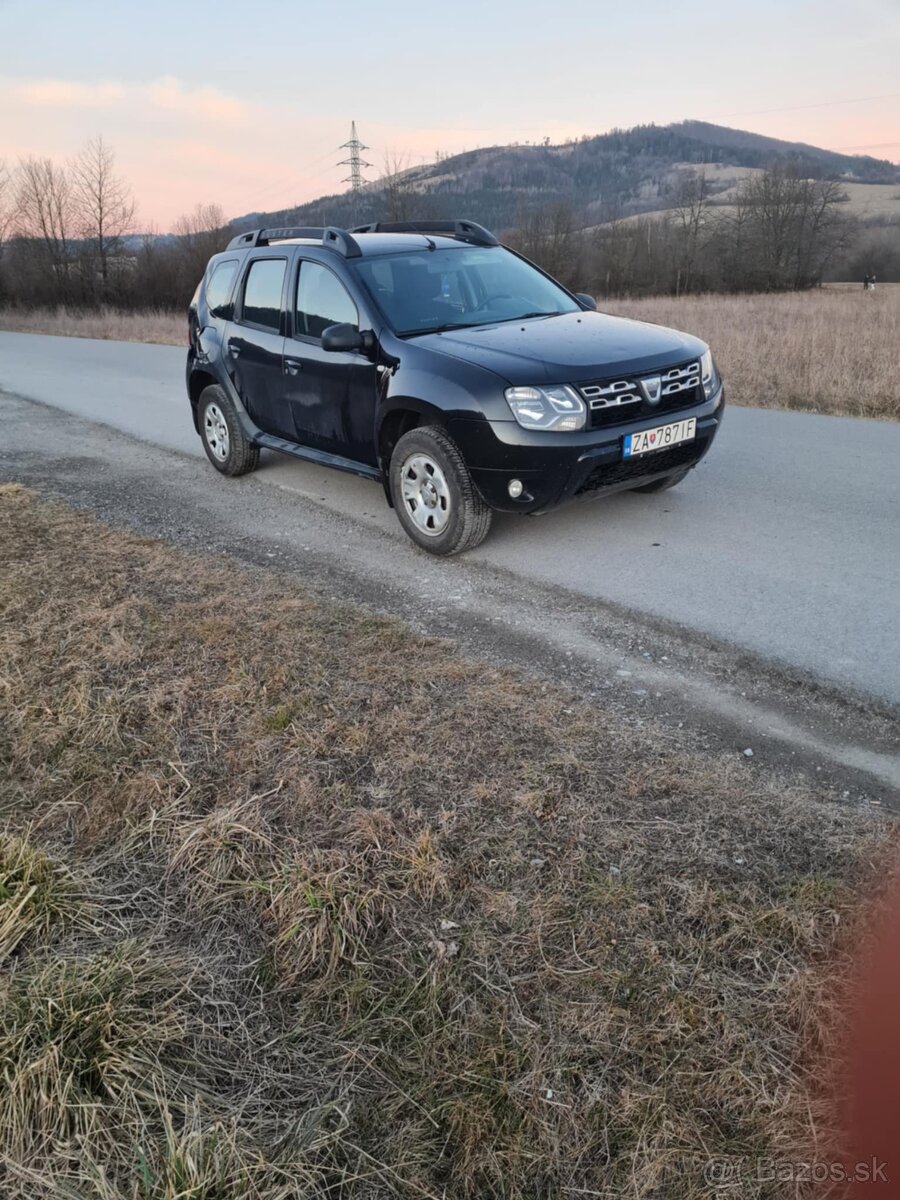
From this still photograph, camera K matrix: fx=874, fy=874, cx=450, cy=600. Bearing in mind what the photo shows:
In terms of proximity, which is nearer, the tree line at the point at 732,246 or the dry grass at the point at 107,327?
the dry grass at the point at 107,327

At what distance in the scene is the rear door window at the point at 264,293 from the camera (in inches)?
265

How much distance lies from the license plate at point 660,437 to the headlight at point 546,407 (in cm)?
41

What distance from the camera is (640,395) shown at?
17.3 feet

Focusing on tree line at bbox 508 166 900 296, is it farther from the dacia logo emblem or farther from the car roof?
the dacia logo emblem

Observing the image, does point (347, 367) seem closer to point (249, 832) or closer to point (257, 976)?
point (249, 832)

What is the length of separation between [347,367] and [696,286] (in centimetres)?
4774

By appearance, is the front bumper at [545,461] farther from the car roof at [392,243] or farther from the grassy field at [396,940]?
the car roof at [392,243]

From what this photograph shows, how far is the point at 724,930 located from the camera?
2516mm

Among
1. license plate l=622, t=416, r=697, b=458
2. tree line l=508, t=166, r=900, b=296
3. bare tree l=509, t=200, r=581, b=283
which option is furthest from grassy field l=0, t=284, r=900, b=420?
bare tree l=509, t=200, r=581, b=283

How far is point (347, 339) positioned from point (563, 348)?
55.4 inches

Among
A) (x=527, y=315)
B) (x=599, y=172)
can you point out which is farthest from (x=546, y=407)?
(x=599, y=172)

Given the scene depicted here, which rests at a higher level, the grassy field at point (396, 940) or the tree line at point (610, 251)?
the tree line at point (610, 251)

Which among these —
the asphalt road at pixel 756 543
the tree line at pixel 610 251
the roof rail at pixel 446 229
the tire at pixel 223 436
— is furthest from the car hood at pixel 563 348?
the tree line at pixel 610 251

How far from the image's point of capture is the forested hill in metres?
54.6
